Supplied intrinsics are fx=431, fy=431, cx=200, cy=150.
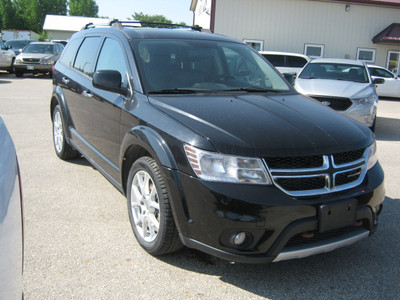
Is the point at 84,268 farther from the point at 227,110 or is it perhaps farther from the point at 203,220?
the point at 227,110

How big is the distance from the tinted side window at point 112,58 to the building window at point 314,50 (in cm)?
1948

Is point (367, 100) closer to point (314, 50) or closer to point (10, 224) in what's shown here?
point (10, 224)

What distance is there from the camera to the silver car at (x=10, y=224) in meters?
1.59

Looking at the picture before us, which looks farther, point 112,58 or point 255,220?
point 112,58

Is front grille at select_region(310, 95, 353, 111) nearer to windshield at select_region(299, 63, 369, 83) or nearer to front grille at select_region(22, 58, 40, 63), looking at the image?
windshield at select_region(299, 63, 369, 83)

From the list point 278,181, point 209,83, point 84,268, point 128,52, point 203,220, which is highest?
point 128,52

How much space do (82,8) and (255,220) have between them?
375 feet

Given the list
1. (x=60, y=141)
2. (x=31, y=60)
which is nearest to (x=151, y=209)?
(x=60, y=141)

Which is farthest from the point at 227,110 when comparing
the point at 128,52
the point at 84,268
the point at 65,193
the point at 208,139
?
the point at 65,193

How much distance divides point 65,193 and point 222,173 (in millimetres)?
2545

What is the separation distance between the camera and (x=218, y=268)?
3238 millimetres

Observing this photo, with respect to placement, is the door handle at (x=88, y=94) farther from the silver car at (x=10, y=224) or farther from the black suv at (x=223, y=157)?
the silver car at (x=10, y=224)

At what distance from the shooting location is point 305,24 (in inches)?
873

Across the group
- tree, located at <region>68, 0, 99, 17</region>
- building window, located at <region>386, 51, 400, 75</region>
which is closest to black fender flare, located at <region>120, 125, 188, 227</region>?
building window, located at <region>386, 51, 400, 75</region>
